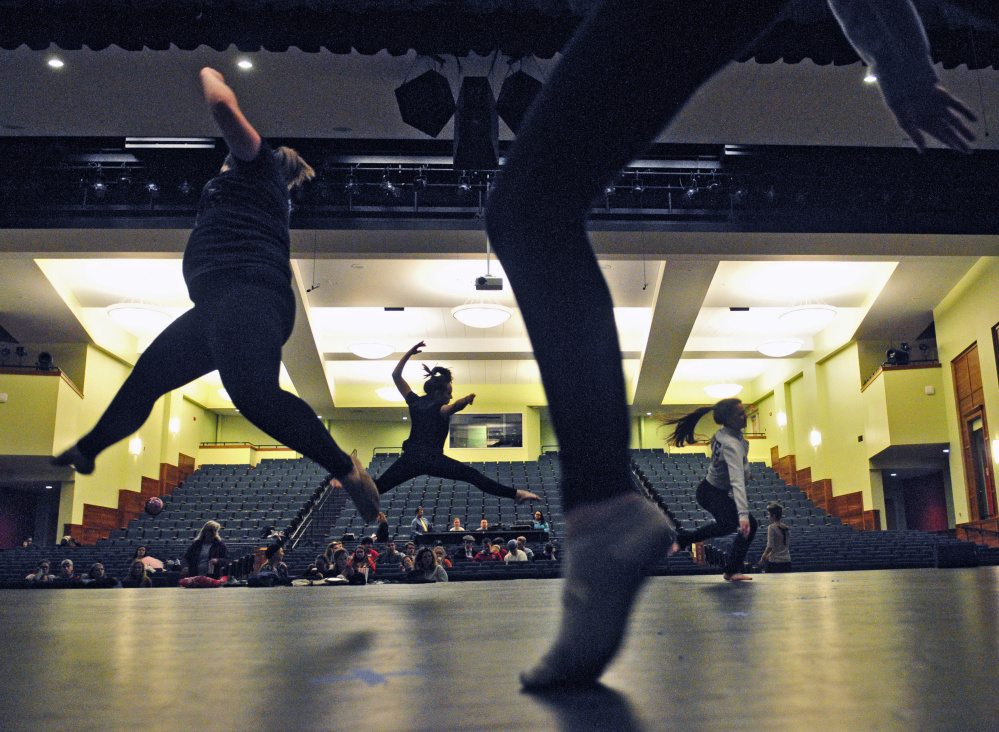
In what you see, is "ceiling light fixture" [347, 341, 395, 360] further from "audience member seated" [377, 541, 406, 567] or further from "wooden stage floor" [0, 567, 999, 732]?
"wooden stage floor" [0, 567, 999, 732]

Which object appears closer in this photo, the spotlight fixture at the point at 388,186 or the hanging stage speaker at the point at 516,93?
the hanging stage speaker at the point at 516,93

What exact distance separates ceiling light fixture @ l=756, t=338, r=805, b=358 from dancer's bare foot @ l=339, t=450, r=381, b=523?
1379 cm

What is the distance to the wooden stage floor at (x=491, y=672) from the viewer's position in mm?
470

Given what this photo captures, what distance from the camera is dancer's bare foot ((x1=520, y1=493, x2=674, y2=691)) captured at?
1.86ft

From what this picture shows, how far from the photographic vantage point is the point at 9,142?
29.5 ft

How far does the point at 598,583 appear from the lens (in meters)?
0.60

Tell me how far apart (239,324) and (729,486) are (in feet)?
9.53

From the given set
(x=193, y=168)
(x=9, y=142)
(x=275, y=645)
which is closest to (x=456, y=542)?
(x=193, y=168)

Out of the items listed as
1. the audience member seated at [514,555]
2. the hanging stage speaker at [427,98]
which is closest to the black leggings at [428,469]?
the hanging stage speaker at [427,98]

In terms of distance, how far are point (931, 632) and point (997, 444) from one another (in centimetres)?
1202

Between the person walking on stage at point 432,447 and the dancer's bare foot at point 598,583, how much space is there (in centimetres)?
296

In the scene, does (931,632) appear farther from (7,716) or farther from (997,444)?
(997,444)

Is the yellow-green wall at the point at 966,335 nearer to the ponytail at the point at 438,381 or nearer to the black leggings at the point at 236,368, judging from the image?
the ponytail at the point at 438,381

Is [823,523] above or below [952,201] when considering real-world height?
below
